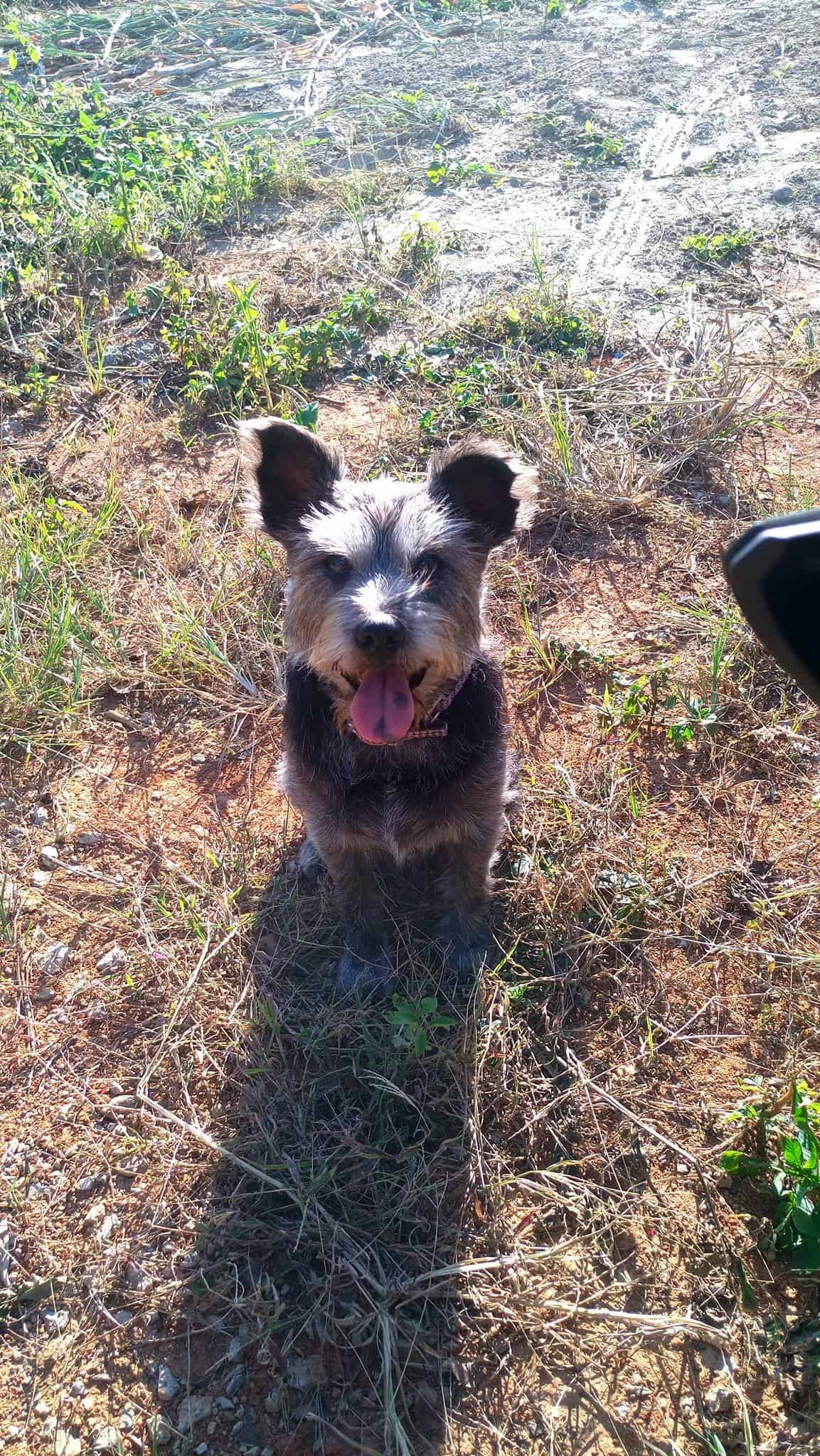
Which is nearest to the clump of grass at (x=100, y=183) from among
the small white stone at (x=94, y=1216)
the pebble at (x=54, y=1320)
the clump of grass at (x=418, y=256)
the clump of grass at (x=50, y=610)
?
the clump of grass at (x=418, y=256)

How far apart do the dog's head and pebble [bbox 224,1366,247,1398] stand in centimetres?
187

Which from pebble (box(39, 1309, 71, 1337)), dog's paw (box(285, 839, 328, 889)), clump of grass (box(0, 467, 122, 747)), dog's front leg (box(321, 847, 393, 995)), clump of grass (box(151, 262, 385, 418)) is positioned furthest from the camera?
clump of grass (box(151, 262, 385, 418))

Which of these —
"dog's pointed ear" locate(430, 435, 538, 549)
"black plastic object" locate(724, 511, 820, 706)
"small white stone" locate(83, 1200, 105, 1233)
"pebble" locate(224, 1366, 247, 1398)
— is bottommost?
"pebble" locate(224, 1366, 247, 1398)

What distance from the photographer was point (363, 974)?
11.5 ft

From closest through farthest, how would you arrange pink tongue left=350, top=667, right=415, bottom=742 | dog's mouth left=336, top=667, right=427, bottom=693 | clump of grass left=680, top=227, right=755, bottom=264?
pink tongue left=350, top=667, right=415, bottom=742 → dog's mouth left=336, top=667, right=427, bottom=693 → clump of grass left=680, top=227, right=755, bottom=264

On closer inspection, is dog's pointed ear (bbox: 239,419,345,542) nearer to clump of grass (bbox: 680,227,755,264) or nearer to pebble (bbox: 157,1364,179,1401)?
pebble (bbox: 157,1364,179,1401)

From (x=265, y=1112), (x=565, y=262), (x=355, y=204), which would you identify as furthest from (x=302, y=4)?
(x=265, y=1112)

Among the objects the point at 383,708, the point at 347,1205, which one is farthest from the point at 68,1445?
the point at 383,708

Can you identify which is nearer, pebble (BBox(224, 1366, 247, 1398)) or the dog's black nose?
pebble (BBox(224, 1366, 247, 1398))

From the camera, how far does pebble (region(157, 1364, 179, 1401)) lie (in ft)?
8.32

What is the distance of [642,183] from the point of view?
7375mm

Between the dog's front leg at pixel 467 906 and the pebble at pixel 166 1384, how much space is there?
1.57 m

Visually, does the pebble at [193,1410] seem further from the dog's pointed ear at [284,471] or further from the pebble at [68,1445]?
the dog's pointed ear at [284,471]

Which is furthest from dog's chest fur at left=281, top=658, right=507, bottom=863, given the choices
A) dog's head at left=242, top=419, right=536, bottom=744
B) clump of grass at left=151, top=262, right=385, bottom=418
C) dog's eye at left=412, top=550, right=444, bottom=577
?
clump of grass at left=151, top=262, right=385, bottom=418
